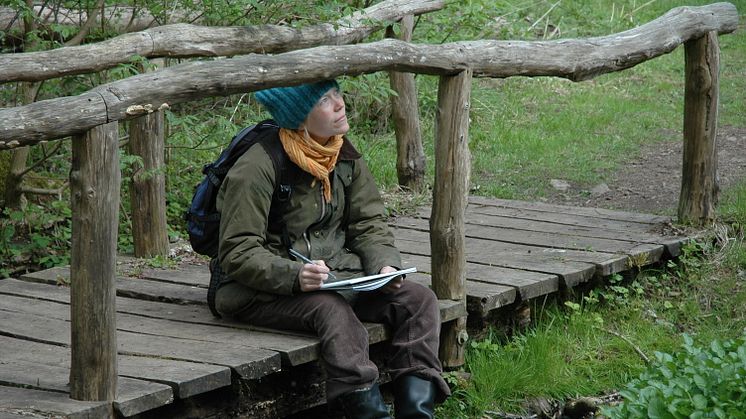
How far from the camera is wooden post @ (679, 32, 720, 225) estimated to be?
6.87m

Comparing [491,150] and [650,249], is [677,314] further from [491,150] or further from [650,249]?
[491,150]

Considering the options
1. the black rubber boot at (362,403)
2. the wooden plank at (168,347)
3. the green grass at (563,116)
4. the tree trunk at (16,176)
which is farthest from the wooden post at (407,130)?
the black rubber boot at (362,403)

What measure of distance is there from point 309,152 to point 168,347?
37.3 inches

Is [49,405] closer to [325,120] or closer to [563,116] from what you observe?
[325,120]

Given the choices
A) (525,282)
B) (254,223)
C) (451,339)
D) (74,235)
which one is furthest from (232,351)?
(525,282)

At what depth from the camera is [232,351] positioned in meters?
4.46

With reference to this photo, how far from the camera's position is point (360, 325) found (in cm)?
461

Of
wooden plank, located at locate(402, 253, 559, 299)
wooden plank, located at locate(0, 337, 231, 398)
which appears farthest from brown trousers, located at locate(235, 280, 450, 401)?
wooden plank, located at locate(402, 253, 559, 299)

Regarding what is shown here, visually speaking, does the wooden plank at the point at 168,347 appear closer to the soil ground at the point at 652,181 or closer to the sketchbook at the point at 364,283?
the sketchbook at the point at 364,283

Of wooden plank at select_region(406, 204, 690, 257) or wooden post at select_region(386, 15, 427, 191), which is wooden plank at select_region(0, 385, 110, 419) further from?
wooden post at select_region(386, 15, 427, 191)

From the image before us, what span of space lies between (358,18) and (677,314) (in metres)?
2.60

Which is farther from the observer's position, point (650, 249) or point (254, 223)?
point (650, 249)

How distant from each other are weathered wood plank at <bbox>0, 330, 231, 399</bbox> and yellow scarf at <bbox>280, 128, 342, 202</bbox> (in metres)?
0.91

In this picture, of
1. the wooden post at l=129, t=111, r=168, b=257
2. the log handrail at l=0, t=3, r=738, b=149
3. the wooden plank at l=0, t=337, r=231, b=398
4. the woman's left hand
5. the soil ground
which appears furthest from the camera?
the soil ground
